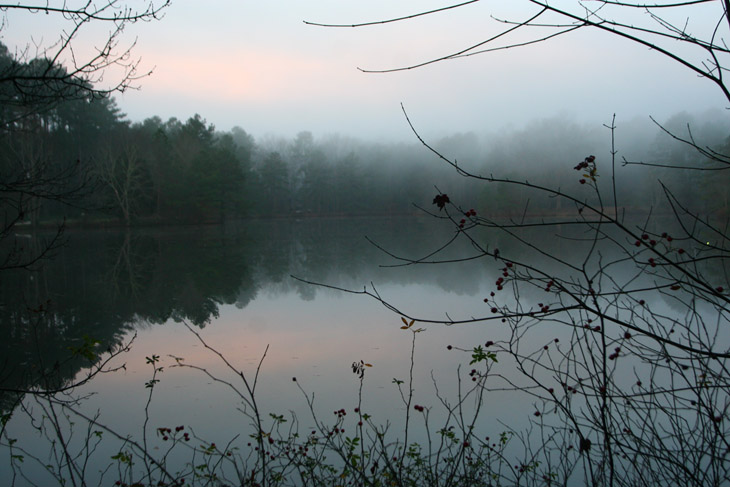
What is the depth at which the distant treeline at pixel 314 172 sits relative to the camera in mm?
26188

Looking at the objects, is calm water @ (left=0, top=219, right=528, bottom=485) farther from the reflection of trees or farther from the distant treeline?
the distant treeline

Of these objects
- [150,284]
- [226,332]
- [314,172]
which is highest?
[314,172]

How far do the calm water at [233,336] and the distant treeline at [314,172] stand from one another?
11.6 metres

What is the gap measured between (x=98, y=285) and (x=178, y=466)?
31.1ft

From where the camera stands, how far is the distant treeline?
2619 cm

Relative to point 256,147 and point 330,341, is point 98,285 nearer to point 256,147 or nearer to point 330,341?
point 330,341

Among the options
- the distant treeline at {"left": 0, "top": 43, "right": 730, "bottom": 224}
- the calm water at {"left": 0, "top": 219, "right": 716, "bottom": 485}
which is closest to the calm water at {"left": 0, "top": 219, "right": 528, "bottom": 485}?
the calm water at {"left": 0, "top": 219, "right": 716, "bottom": 485}

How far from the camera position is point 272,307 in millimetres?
9188

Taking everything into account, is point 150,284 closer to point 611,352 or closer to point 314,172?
point 611,352

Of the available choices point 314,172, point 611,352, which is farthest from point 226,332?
point 314,172

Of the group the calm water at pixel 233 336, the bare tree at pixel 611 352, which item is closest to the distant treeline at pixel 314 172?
the calm water at pixel 233 336

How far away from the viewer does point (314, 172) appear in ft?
163

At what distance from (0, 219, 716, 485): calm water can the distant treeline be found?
1157 centimetres

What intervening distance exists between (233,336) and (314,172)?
142 ft
